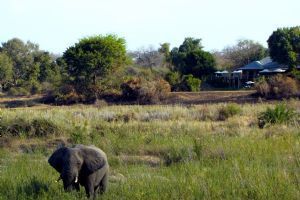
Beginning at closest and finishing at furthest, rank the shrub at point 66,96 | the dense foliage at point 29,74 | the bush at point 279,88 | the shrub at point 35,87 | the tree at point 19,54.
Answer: the bush at point 279,88
the shrub at point 66,96
the shrub at point 35,87
the dense foliage at point 29,74
the tree at point 19,54

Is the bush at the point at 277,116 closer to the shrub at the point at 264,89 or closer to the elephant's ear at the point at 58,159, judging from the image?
the elephant's ear at the point at 58,159

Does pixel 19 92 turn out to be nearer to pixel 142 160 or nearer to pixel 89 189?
pixel 142 160

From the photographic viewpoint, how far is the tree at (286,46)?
54688mm

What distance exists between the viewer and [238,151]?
1338 cm

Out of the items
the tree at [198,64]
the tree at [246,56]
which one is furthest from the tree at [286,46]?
the tree at [246,56]

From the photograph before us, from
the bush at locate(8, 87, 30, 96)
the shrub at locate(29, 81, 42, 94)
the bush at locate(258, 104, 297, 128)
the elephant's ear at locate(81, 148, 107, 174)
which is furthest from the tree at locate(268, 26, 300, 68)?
the elephant's ear at locate(81, 148, 107, 174)

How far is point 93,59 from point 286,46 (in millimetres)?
18607


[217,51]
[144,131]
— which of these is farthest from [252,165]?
[217,51]

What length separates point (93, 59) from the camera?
156 feet

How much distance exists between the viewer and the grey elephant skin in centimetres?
855

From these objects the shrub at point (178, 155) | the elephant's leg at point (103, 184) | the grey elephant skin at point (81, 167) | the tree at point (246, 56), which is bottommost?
the shrub at point (178, 155)

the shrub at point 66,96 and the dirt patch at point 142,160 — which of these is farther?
the shrub at point 66,96

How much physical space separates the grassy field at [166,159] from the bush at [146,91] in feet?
59.2

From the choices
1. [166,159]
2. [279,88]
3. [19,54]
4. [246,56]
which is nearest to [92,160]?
[166,159]
